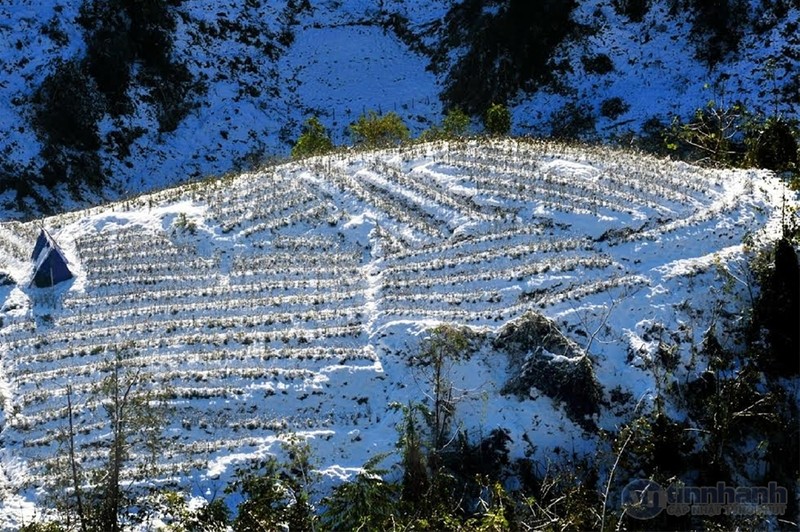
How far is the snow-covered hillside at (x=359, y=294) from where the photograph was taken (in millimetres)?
18062

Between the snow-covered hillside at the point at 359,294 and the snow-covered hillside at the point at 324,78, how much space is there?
19.0m

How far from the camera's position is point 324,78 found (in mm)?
53688

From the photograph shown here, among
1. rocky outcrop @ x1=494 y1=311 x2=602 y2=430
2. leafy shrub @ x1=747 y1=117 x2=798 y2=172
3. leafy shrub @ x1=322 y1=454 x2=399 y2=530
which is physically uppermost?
leafy shrub @ x1=747 y1=117 x2=798 y2=172

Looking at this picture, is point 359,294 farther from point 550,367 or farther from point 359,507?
point 359,507

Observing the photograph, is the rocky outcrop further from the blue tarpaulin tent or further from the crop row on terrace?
the blue tarpaulin tent

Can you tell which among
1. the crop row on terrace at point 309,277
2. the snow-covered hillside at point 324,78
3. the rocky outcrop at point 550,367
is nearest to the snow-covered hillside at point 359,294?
the crop row on terrace at point 309,277

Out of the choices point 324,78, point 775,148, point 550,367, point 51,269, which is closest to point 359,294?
point 550,367

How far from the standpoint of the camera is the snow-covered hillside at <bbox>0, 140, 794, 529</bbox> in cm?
1806

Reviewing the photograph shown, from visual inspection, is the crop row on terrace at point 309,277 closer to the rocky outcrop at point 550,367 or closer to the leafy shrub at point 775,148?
the rocky outcrop at point 550,367

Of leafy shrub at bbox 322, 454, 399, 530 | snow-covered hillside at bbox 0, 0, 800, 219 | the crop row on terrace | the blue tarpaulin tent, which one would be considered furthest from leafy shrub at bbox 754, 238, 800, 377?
snow-covered hillside at bbox 0, 0, 800, 219

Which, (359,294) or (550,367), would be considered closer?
(550,367)

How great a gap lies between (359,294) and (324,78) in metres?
34.9

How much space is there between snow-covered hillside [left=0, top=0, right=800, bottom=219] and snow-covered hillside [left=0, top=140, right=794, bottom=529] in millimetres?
18997

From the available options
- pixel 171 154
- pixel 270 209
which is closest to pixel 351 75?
pixel 171 154
